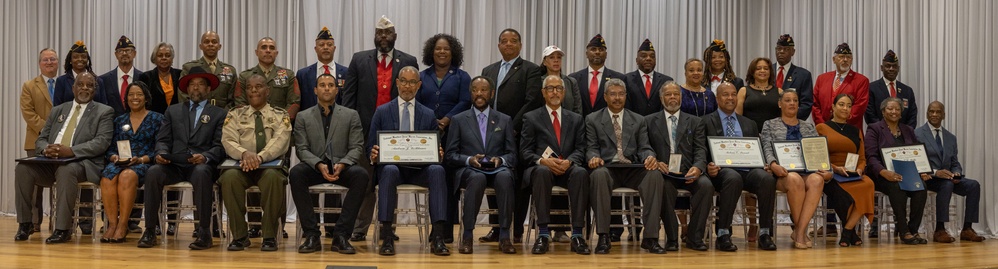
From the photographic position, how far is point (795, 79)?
28.7 feet

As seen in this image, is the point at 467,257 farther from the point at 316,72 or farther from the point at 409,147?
the point at 316,72

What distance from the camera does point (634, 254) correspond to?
6.96m

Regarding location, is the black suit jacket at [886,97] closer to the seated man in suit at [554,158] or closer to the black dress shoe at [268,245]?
the seated man in suit at [554,158]

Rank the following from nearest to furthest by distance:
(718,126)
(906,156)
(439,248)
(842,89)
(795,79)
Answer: (439,248) → (718,126) → (906,156) → (795,79) → (842,89)

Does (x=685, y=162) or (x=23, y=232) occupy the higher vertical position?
(x=685, y=162)

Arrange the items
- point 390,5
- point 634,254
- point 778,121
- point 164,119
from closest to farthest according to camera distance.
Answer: point 634,254
point 164,119
point 778,121
point 390,5

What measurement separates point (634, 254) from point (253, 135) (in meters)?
2.76

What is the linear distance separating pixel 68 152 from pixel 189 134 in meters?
0.92

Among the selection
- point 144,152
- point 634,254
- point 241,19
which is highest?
point 241,19

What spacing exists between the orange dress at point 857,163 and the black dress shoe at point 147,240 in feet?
16.5

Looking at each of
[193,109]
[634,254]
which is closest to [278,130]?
[193,109]

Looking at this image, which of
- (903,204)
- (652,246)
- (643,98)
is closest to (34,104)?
(643,98)

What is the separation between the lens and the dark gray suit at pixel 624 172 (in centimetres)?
709

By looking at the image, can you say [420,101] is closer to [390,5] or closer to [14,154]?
[390,5]
